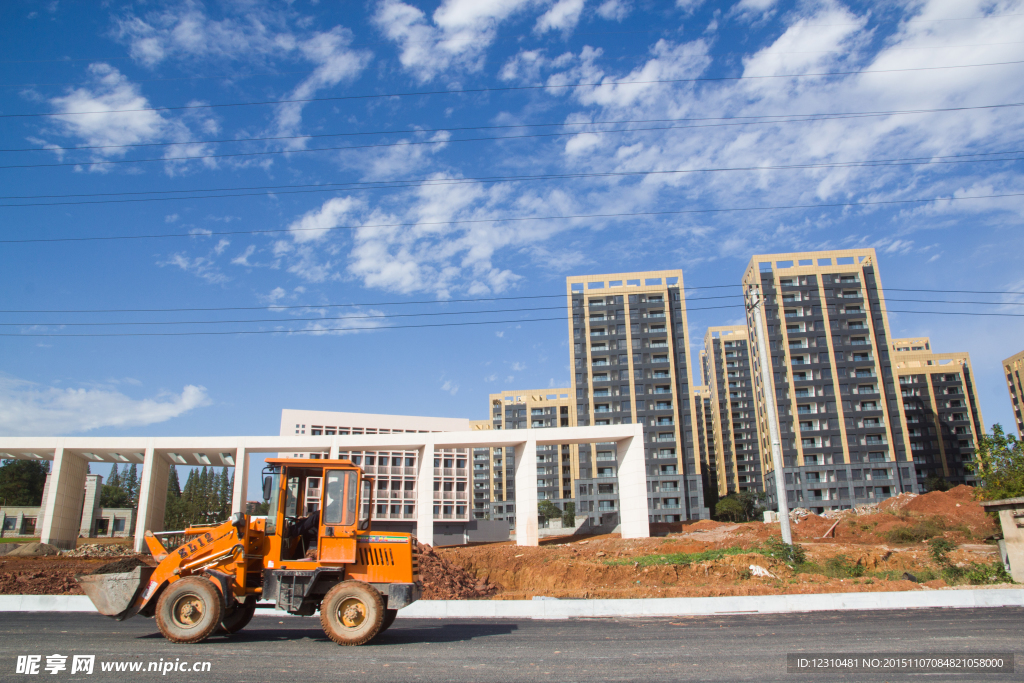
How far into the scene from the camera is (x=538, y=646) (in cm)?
990

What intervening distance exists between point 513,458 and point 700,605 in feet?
332

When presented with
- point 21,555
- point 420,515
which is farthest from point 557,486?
point 21,555

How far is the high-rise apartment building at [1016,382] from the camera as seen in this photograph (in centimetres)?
12581

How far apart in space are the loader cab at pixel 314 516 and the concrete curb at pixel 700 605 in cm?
483

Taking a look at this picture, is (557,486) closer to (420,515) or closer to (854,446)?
(854,446)

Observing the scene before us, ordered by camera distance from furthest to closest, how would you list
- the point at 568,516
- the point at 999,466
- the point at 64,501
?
1. the point at 568,516
2. the point at 64,501
3. the point at 999,466

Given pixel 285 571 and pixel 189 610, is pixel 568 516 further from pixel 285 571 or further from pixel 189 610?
pixel 189 610

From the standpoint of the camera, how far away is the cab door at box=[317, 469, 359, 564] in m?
10.1

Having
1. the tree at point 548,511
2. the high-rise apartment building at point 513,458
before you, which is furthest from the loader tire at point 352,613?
the high-rise apartment building at point 513,458

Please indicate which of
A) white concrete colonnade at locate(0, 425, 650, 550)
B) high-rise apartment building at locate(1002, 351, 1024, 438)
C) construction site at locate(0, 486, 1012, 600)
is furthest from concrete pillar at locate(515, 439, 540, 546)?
high-rise apartment building at locate(1002, 351, 1024, 438)

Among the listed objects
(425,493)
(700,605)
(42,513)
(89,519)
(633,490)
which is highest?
(425,493)

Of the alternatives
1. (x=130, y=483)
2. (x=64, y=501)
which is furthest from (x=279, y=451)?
(x=130, y=483)

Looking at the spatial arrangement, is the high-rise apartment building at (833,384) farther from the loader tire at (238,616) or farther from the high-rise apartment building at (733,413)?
the loader tire at (238,616)

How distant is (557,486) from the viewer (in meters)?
119
